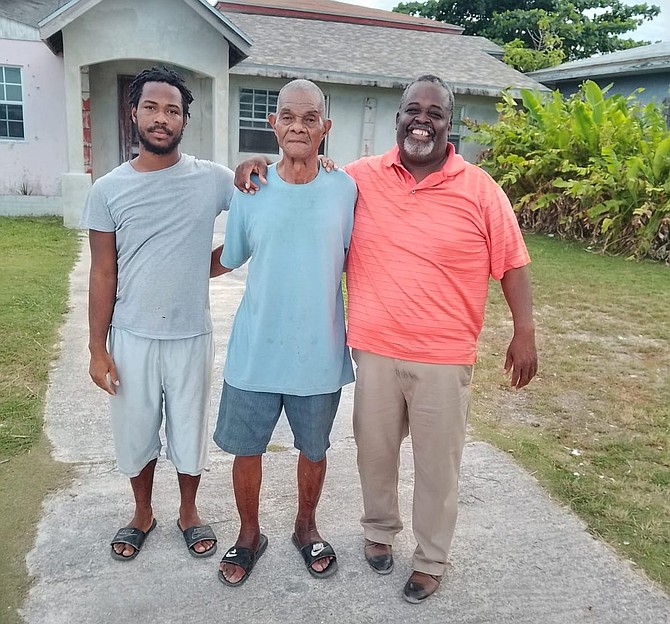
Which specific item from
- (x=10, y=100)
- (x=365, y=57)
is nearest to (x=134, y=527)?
(x=10, y=100)

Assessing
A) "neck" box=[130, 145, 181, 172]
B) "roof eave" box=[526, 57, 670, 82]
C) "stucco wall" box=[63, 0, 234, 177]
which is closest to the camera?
"neck" box=[130, 145, 181, 172]

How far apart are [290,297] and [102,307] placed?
0.77 metres

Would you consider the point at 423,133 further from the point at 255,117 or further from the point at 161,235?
the point at 255,117

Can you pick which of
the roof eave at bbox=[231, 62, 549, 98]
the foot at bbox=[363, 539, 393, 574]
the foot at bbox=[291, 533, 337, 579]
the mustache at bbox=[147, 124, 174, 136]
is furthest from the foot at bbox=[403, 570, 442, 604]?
the roof eave at bbox=[231, 62, 549, 98]

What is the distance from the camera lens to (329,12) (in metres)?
21.2

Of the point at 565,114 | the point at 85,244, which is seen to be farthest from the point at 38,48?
the point at 565,114

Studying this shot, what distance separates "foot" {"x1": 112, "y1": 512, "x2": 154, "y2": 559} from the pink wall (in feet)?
33.9

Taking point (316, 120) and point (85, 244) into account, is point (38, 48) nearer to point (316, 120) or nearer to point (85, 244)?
point (85, 244)

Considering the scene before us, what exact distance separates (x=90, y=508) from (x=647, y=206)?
9.14 meters

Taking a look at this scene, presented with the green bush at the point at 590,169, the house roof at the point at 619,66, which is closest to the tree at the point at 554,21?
the house roof at the point at 619,66

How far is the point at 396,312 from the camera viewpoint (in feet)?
8.29

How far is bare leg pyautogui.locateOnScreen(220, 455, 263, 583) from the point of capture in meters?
2.68

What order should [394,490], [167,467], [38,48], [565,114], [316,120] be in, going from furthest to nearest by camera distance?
[565,114] → [38,48] → [167,467] → [394,490] → [316,120]

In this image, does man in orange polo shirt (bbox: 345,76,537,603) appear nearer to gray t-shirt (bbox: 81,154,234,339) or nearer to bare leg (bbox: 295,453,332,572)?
bare leg (bbox: 295,453,332,572)
